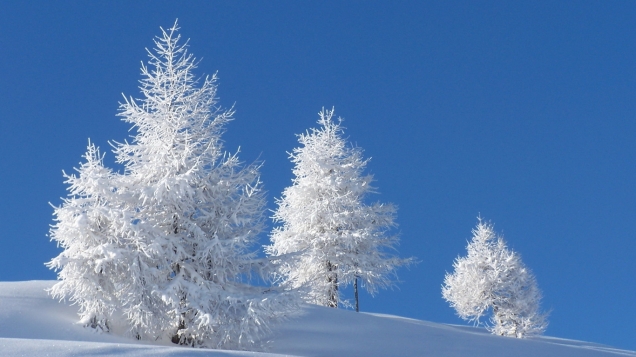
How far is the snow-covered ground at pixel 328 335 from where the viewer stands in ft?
48.0

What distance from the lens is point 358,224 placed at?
27.6m

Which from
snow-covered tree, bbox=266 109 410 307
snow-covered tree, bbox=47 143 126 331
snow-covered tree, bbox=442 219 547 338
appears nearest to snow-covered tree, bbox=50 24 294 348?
snow-covered tree, bbox=47 143 126 331

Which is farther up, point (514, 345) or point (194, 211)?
point (194, 211)

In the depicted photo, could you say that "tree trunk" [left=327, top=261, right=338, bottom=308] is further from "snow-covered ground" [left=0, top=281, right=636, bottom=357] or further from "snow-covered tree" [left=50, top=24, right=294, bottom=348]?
"snow-covered tree" [left=50, top=24, right=294, bottom=348]

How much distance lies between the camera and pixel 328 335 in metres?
17.5

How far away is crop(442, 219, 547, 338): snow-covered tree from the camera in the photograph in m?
34.8

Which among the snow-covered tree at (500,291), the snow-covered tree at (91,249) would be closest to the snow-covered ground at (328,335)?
the snow-covered tree at (91,249)

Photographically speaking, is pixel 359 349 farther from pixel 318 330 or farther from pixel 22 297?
pixel 22 297

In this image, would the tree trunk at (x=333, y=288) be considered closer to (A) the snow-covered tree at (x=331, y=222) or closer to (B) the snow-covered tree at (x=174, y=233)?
(A) the snow-covered tree at (x=331, y=222)

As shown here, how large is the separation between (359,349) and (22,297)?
9.75m

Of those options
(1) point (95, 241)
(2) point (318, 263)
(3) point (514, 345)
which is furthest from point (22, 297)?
(3) point (514, 345)

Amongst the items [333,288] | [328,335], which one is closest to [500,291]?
[333,288]

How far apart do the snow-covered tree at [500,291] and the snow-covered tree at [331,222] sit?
30.6 feet

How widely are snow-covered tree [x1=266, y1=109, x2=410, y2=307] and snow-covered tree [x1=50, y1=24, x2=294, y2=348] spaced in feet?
34.2
